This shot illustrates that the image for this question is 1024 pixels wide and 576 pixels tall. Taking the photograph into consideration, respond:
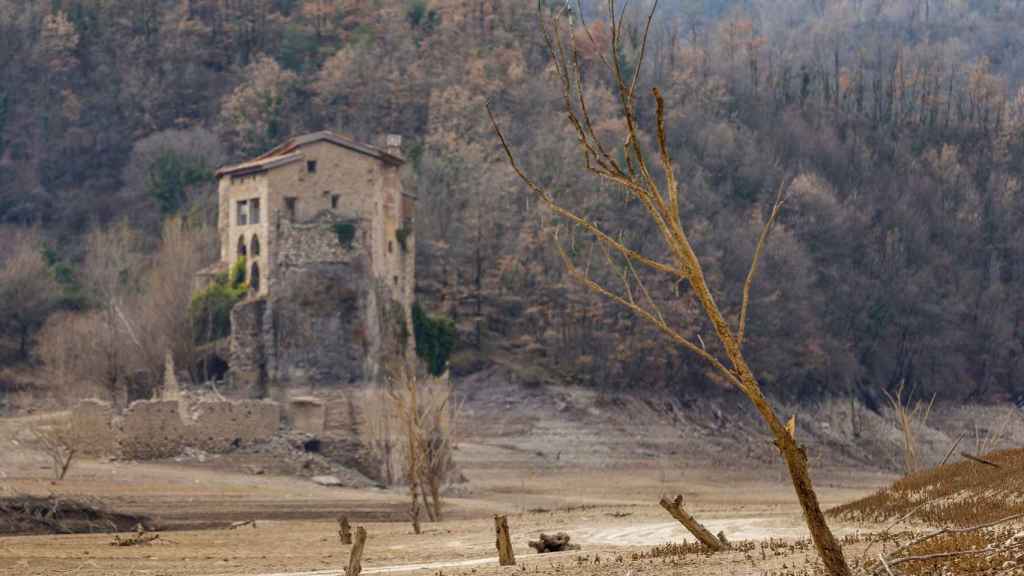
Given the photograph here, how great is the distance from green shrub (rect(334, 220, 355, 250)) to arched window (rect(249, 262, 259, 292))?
16.0 ft

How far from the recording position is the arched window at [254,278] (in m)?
64.2

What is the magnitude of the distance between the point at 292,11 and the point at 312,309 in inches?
2254

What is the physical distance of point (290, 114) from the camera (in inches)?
3986

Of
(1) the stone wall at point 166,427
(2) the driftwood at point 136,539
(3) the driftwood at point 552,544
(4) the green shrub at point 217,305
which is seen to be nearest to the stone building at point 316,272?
(4) the green shrub at point 217,305

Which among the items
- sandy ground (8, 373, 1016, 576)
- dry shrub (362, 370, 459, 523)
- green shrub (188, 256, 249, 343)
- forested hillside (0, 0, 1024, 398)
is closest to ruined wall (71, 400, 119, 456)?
sandy ground (8, 373, 1016, 576)

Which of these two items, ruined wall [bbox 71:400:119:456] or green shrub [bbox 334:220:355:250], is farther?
green shrub [bbox 334:220:355:250]

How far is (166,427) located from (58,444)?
383 centimetres

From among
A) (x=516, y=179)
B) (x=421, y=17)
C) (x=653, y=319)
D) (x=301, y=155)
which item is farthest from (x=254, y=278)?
(x=421, y=17)

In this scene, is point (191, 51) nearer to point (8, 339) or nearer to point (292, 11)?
point (292, 11)

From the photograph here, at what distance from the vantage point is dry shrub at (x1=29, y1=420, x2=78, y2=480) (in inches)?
1764

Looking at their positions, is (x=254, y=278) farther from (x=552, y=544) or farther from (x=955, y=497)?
(x=955, y=497)

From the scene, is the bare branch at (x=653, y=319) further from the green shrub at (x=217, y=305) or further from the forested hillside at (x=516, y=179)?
the forested hillside at (x=516, y=179)

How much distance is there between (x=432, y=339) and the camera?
69500mm

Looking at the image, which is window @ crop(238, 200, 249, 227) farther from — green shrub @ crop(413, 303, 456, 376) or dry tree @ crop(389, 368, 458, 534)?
dry tree @ crop(389, 368, 458, 534)
